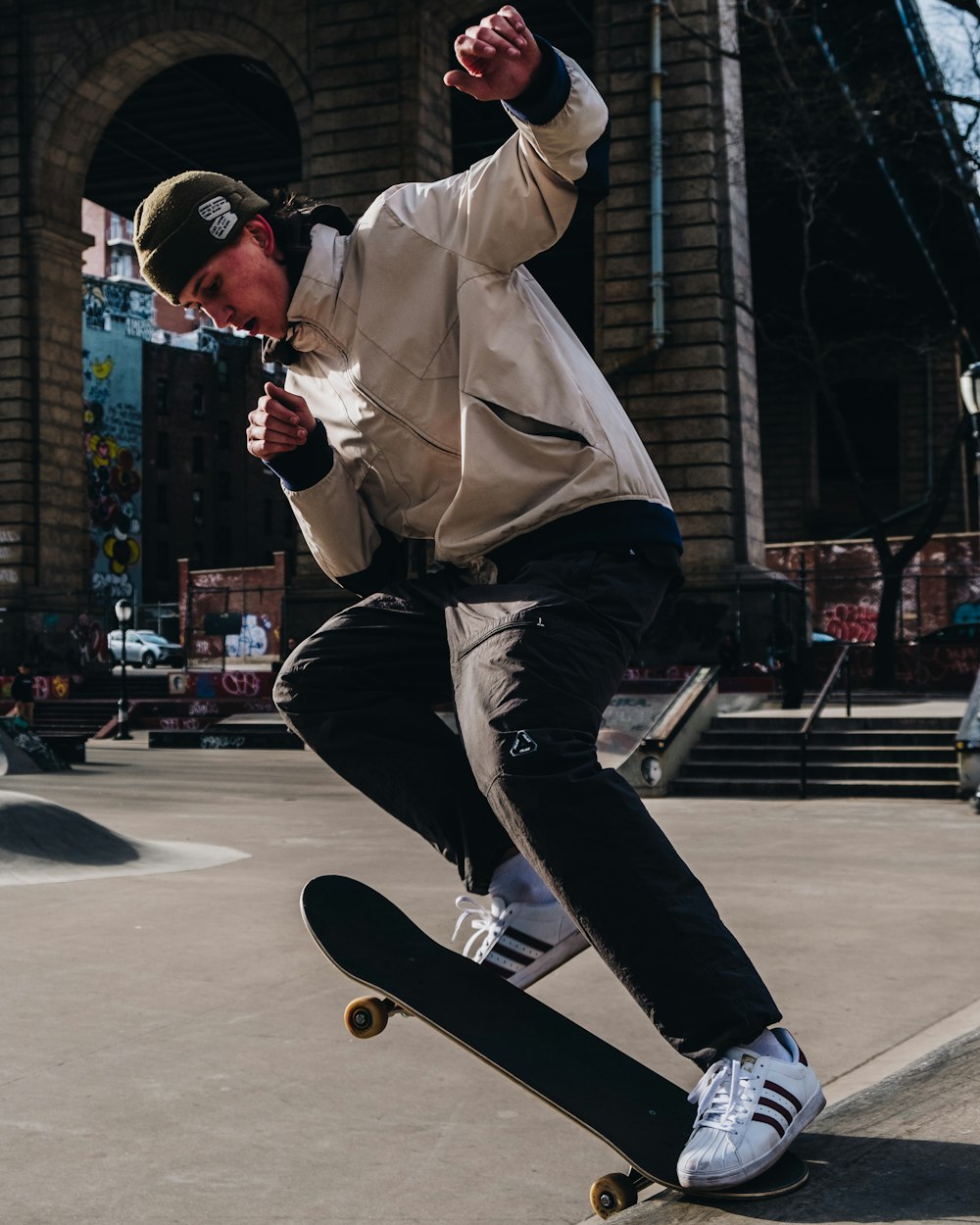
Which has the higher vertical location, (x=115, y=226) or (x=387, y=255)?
(x=115, y=226)

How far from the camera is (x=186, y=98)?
102 ft

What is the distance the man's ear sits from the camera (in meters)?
2.54

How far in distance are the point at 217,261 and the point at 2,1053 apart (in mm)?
1996

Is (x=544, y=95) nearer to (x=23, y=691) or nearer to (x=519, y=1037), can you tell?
(x=519, y=1037)

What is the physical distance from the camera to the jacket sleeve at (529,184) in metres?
2.28

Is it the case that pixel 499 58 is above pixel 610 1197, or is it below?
above

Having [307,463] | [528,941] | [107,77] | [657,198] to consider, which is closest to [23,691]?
[107,77]

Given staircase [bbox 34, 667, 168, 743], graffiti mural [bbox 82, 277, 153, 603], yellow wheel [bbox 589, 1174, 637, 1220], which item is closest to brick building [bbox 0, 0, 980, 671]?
staircase [bbox 34, 667, 168, 743]

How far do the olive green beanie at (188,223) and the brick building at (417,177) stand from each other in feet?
62.5

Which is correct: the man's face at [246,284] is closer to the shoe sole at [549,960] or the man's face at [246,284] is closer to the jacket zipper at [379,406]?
the jacket zipper at [379,406]

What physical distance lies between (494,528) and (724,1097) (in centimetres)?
106

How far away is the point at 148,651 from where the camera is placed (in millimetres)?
48844

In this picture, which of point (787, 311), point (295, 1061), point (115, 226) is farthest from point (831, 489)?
point (115, 226)

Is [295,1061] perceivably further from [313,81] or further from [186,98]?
[186,98]
